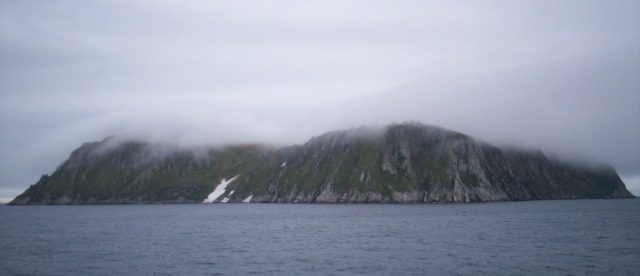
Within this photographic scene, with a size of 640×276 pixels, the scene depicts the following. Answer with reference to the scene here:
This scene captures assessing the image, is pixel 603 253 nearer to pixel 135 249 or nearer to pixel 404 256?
pixel 404 256

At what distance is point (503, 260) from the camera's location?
61062mm

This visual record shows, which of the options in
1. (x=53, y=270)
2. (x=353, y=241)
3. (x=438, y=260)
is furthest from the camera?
(x=353, y=241)

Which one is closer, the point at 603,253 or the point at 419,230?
the point at 603,253

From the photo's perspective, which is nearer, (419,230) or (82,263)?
(82,263)

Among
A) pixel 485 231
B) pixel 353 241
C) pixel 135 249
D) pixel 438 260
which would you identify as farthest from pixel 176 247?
pixel 485 231

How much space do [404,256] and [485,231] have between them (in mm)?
36222

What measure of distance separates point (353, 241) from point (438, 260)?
2338 cm

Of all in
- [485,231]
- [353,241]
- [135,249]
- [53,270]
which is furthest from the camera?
[485,231]

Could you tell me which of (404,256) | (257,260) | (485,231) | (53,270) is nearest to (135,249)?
(53,270)

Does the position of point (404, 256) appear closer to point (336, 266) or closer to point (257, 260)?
point (336, 266)

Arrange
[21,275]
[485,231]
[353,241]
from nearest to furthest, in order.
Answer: [21,275] < [353,241] < [485,231]

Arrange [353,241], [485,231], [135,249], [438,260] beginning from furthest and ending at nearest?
1. [485,231]
2. [353,241]
3. [135,249]
4. [438,260]

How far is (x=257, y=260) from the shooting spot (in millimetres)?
64812

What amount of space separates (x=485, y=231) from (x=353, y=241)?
29.7 metres
